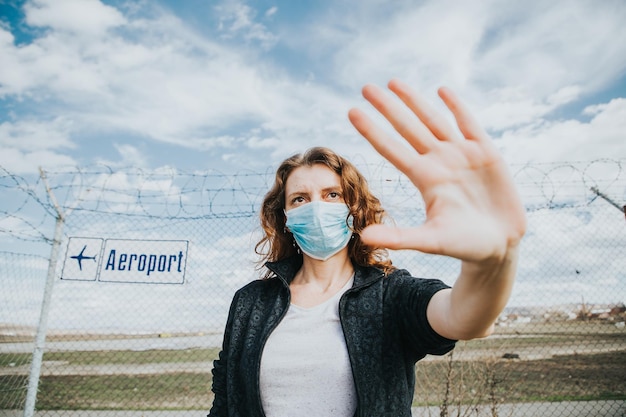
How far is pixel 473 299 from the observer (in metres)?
0.91

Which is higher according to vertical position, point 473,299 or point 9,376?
point 473,299

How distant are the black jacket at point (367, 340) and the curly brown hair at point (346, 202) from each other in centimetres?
12

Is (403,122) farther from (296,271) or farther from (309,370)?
(296,271)

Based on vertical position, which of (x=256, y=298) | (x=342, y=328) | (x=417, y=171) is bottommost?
(x=342, y=328)

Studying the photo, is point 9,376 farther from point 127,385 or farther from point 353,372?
point 353,372

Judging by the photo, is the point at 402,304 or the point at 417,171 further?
the point at 402,304

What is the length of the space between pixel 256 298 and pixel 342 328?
0.48 m

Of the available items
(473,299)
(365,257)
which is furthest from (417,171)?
(365,257)

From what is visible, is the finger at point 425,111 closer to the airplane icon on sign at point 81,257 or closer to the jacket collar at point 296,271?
the jacket collar at point 296,271

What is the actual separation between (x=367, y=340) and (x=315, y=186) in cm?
76

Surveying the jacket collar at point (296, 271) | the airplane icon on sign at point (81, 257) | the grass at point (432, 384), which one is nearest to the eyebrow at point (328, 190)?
the jacket collar at point (296, 271)

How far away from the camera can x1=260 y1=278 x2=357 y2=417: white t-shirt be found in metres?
1.32

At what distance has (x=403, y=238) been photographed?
0.73 m

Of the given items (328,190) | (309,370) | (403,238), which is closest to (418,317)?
(309,370)
